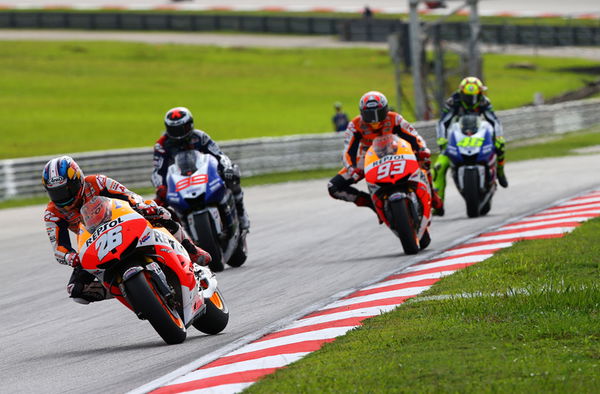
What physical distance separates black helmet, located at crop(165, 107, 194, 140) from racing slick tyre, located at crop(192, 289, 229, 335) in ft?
12.6

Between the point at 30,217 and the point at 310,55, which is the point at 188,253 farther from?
the point at 310,55

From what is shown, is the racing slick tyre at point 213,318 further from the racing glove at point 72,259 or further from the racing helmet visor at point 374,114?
the racing helmet visor at point 374,114

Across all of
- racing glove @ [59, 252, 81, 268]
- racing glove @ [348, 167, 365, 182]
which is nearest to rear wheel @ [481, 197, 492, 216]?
racing glove @ [348, 167, 365, 182]

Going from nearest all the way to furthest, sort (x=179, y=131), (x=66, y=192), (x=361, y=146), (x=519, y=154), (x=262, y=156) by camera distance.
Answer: (x=66, y=192), (x=179, y=131), (x=361, y=146), (x=262, y=156), (x=519, y=154)

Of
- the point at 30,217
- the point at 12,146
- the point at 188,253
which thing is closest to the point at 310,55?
the point at 12,146

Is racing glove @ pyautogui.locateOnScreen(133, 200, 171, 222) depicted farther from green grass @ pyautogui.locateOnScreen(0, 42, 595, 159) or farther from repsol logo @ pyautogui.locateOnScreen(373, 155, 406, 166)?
green grass @ pyautogui.locateOnScreen(0, 42, 595, 159)

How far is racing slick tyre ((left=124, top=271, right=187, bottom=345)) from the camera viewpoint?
762 cm

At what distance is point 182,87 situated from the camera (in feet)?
174

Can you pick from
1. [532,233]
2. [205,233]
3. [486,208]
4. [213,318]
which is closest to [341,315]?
[213,318]

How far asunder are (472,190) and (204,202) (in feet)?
16.2

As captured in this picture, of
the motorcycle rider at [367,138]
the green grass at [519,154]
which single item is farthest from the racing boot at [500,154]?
the green grass at [519,154]

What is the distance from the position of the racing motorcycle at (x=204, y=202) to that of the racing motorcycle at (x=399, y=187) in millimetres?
1544

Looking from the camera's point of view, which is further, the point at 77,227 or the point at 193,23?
the point at 193,23

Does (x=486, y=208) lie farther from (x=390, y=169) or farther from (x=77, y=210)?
(x=77, y=210)
